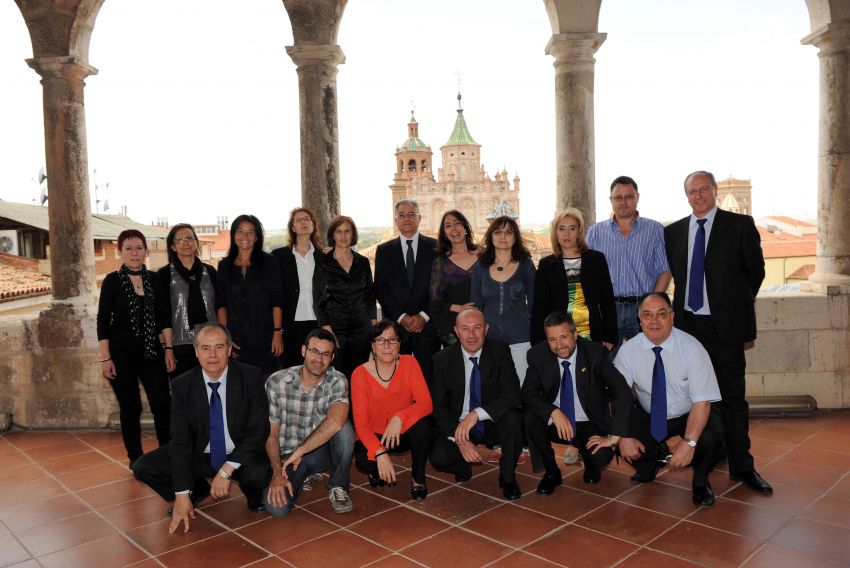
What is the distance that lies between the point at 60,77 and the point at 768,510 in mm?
5188

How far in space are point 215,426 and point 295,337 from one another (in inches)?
37.6

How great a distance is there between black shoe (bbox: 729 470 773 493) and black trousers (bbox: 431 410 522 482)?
1.11 metres

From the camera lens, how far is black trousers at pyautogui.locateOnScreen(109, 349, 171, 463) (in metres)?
3.69

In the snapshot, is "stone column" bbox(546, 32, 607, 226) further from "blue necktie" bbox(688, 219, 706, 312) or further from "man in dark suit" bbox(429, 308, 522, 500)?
"man in dark suit" bbox(429, 308, 522, 500)

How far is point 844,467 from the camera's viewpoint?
11.3 ft

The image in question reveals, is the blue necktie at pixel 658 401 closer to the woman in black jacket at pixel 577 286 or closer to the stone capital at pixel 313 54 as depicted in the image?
the woman in black jacket at pixel 577 286

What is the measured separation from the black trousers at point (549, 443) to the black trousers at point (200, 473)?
4.11 ft

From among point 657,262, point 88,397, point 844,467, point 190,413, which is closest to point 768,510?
point 844,467

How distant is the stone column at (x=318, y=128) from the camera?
4.73 meters

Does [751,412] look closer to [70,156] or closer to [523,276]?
[523,276]

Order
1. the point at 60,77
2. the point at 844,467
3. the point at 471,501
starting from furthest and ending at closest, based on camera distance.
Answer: the point at 60,77 < the point at 844,467 < the point at 471,501

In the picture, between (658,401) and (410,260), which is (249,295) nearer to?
(410,260)

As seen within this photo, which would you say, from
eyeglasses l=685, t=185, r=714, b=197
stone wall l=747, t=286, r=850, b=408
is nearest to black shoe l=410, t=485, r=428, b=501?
eyeglasses l=685, t=185, r=714, b=197

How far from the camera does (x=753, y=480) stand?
3207 mm
